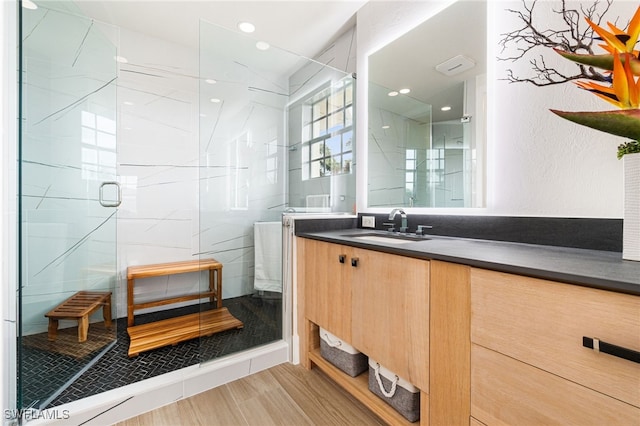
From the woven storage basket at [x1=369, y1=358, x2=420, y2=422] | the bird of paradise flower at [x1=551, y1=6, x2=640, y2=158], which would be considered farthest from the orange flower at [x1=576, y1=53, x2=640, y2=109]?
the woven storage basket at [x1=369, y1=358, x2=420, y2=422]

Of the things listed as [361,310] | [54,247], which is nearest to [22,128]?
[54,247]

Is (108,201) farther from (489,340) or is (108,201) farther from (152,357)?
(489,340)

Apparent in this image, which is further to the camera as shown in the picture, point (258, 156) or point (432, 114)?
point (258, 156)

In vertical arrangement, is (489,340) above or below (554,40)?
below

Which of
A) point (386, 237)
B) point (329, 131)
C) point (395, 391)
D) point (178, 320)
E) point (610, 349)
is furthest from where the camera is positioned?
point (178, 320)

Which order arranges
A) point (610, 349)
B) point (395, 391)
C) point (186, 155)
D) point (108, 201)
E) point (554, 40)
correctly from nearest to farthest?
point (610, 349), point (554, 40), point (395, 391), point (108, 201), point (186, 155)

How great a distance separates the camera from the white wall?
1.02 metres

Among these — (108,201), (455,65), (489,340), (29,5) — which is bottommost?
(489,340)

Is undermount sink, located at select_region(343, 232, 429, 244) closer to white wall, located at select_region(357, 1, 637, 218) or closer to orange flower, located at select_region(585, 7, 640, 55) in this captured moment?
white wall, located at select_region(357, 1, 637, 218)

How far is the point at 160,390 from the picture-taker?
1.45 m

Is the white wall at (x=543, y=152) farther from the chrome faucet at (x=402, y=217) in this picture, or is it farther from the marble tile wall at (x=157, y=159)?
the marble tile wall at (x=157, y=159)

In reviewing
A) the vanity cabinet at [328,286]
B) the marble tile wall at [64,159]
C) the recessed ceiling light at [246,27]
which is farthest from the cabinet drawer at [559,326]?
the recessed ceiling light at [246,27]

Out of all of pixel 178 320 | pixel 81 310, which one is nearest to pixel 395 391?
pixel 178 320

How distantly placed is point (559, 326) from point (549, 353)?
0.26ft
